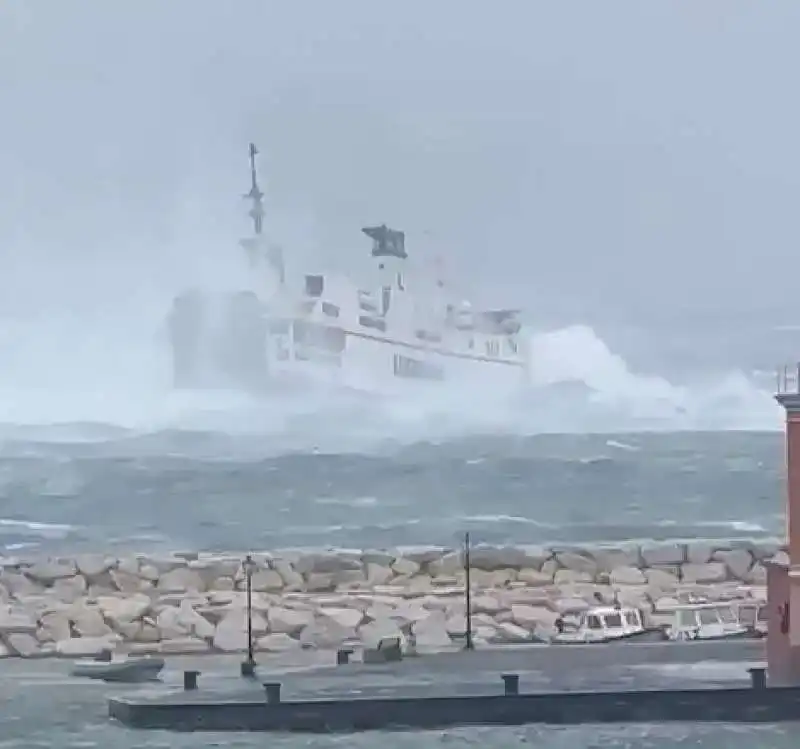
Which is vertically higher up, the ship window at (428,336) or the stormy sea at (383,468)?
the ship window at (428,336)

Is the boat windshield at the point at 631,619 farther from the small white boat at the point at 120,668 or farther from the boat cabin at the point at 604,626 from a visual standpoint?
the small white boat at the point at 120,668

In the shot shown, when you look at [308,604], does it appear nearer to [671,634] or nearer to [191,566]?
[191,566]

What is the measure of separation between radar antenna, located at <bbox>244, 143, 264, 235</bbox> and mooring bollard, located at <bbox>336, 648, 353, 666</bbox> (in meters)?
1.69

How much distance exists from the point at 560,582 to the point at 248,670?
1.54 meters

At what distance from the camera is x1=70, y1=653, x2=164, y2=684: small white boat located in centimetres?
624

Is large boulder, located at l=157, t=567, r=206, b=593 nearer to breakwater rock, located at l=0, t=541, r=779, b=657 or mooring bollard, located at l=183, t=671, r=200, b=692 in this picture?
breakwater rock, located at l=0, t=541, r=779, b=657

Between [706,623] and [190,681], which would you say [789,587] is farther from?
[190,681]

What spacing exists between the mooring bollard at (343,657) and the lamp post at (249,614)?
0.29 meters

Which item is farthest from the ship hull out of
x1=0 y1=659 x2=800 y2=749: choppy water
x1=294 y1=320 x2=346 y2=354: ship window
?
x1=0 y1=659 x2=800 y2=749: choppy water

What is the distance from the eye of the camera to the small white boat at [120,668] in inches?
246

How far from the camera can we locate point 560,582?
719 cm

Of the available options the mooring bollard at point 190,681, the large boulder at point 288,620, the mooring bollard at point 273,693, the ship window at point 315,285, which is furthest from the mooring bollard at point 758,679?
the ship window at point 315,285

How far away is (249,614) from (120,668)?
0.48 m

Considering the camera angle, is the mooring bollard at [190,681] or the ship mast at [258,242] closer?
the mooring bollard at [190,681]
